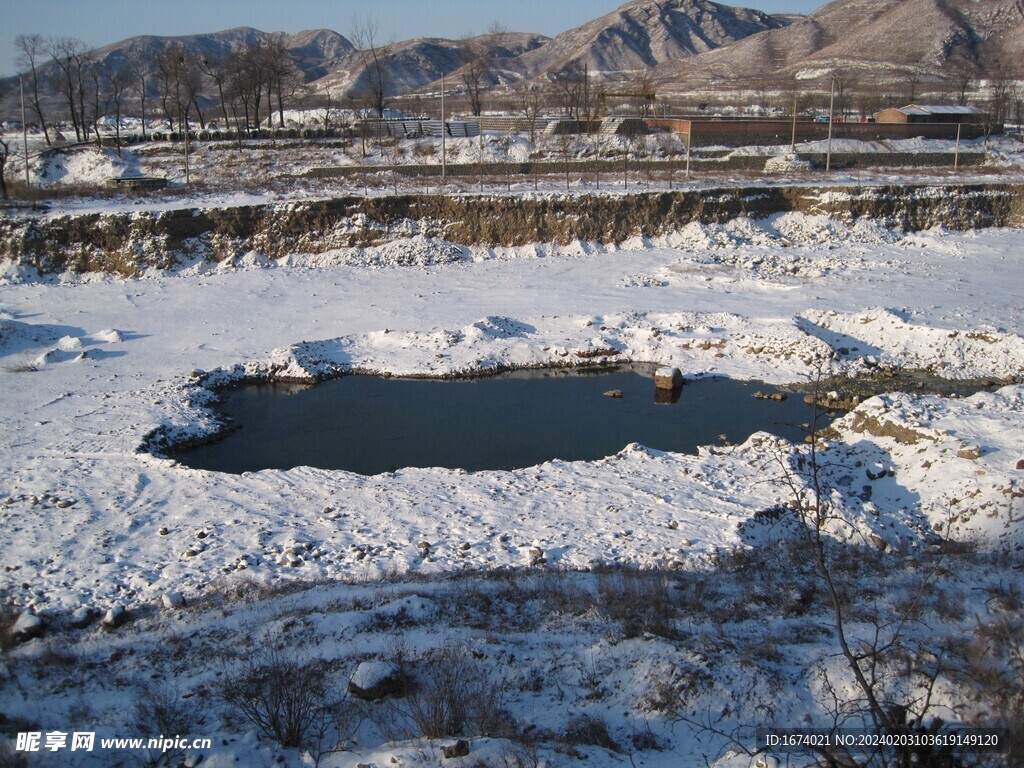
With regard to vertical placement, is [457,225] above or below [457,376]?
above

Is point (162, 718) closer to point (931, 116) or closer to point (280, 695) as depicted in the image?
point (280, 695)

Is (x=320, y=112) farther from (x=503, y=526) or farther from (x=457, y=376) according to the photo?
(x=503, y=526)

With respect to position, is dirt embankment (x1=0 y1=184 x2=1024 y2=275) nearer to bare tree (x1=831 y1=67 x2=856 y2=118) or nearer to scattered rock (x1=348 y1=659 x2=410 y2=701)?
scattered rock (x1=348 y1=659 x2=410 y2=701)

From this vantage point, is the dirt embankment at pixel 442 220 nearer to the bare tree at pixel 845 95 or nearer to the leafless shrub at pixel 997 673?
the leafless shrub at pixel 997 673

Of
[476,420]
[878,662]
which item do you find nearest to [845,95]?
[476,420]

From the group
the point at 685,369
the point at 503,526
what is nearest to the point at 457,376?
the point at 685,369

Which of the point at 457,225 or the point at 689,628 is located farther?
the point at 457,225

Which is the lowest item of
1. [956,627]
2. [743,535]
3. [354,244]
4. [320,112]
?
[743,535]
